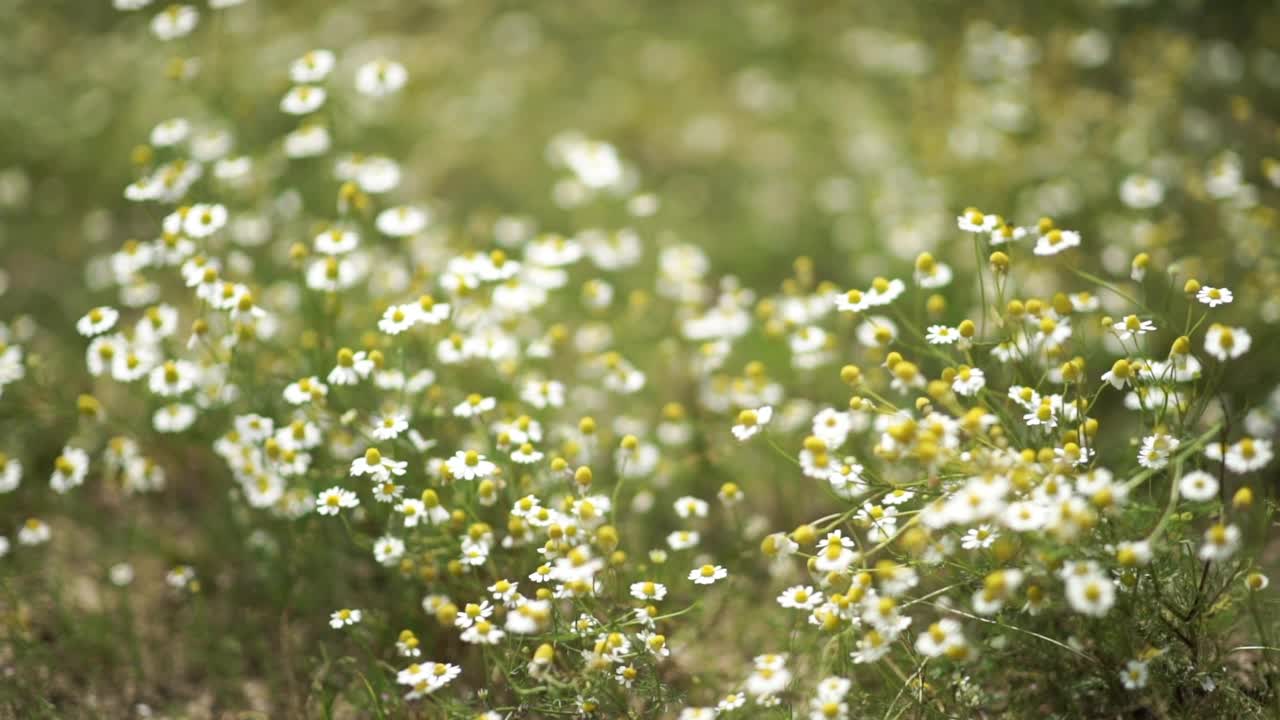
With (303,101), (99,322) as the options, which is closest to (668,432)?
(303,101)

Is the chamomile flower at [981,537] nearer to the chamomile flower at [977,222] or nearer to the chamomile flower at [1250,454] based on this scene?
the chamomile flower at [1250,454]

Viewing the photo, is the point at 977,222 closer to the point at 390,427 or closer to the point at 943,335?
the point at 943,335

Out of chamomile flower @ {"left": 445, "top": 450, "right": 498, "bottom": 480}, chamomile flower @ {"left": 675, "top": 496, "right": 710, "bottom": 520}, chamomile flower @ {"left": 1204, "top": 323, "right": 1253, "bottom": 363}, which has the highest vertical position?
chamomile flower @ {"left": 1204, "top": 323, "right": 1253, "bottom": 363}

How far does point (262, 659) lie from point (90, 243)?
8.71 feet

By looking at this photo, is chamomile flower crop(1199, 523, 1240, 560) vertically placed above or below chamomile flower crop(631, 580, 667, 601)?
above

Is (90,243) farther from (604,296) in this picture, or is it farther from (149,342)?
(604,296)

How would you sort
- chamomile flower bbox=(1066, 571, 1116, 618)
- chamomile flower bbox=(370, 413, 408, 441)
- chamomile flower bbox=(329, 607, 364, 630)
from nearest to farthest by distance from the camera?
chamomile flower bbox=(1066, 571, 1116, 618) < chamomile flower bbox=(329, 607, 364, 630) < chamomile flower bbox=(370, 413, 408, 441)

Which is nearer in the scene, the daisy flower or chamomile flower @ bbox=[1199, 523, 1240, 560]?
chamomile flower @ bbox=[1199, 523, 1240, 560]

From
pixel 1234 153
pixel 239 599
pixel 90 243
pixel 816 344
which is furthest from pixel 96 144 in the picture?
pixel 1234 153

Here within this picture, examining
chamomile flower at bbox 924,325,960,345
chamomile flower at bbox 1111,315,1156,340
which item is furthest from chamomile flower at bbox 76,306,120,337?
chamomile flower at bbox 1111,315,1156,340

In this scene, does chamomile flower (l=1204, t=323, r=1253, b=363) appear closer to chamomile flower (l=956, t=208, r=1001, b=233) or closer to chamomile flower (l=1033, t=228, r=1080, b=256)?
chamomile flower (l=1033, t=228, r=1080, b=256)

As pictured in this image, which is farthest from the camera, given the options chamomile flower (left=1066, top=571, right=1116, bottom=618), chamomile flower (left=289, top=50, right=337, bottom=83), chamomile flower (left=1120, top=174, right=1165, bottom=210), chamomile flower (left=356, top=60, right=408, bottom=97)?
chamomile flower (left=1120, top=174, right=1165, bottom=210)

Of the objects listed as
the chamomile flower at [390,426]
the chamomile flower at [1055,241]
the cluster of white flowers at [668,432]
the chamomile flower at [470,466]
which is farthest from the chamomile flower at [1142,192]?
the chamomile flower at [390,426]

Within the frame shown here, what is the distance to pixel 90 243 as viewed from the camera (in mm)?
4426
